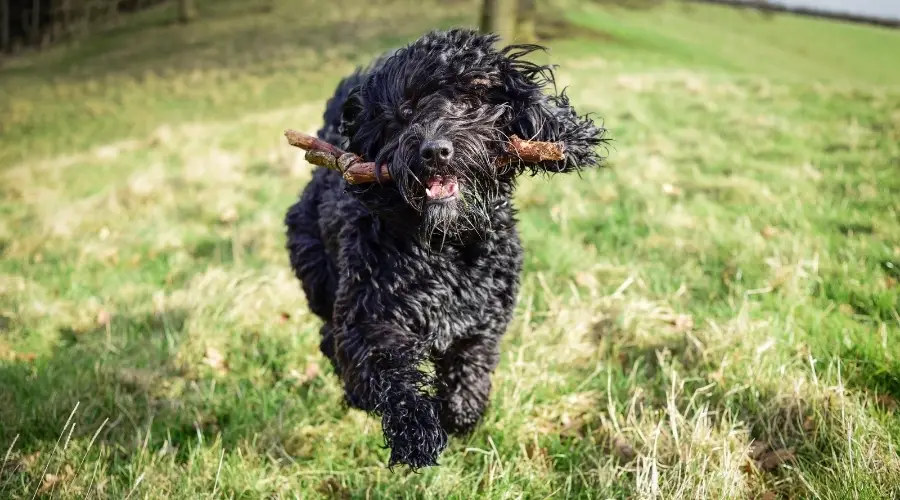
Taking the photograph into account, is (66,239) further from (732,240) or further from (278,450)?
(732,240)

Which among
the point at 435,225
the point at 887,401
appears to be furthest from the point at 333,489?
the point at 887,401

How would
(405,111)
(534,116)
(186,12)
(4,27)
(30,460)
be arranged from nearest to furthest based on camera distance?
(405,111), (534,116), (30,460), (4,27), (186,12)

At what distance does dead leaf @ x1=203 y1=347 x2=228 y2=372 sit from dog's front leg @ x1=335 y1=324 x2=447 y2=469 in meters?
1.35

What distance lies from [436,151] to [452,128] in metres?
0.21

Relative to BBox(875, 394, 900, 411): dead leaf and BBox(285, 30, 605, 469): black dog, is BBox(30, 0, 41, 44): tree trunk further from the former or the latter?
BBox(875, 394, 900, 411): dead leaf

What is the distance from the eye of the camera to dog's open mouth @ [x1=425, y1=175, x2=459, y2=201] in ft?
8.84

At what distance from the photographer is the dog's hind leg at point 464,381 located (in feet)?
11.2

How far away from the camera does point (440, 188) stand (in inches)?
106

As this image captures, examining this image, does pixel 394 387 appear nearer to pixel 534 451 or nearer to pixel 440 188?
pixel 440 188

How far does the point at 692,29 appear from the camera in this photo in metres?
20.5

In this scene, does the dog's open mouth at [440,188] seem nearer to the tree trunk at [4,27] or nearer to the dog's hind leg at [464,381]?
the dog's hind leg at [464,381]

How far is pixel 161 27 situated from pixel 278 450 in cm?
2970

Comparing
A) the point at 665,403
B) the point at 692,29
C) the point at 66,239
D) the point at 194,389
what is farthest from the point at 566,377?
the point at 692,29

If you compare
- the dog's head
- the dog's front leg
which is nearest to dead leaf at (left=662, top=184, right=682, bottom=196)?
the dog's head
